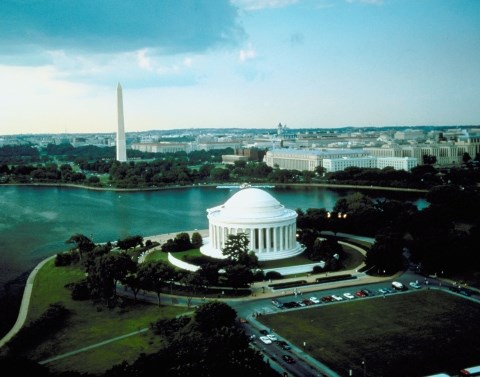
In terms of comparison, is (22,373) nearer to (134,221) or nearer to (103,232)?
(103,232)

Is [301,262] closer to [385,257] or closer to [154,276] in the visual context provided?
[385,257]

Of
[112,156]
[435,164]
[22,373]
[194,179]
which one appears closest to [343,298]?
[22,373]

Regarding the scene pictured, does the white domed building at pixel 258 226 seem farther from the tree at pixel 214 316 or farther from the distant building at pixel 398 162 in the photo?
the distant building at pixel 398 162

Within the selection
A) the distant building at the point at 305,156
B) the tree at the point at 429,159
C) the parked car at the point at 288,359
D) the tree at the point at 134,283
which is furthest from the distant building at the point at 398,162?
the parked car at the point at 288,359

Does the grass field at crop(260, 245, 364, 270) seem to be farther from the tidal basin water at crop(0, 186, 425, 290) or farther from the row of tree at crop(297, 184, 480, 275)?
the tidal basin water at crop(0, 186, 425, 290)

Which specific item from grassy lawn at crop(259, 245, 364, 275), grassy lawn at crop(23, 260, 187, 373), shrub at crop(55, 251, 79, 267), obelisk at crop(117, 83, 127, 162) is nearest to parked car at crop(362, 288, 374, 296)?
grassy lawn at crop(259, 245, 364, 275)

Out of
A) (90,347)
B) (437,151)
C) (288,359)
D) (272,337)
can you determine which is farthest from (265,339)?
(437,151)

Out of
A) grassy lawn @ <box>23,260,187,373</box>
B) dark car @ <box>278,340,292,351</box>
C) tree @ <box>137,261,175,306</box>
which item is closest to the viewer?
grassy lawn @ <box>23,260,187,373</box>

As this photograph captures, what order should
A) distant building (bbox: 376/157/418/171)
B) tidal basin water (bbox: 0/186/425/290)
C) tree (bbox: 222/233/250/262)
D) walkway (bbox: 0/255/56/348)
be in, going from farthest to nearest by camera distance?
1. distant building (bbox: 376/157/418/171)
2. tidal basin water (bbox: 0/186/425/290)
3. tree (bbox: 222/233/250/262)
4. walkway (bbox: 0/255/56/348)
